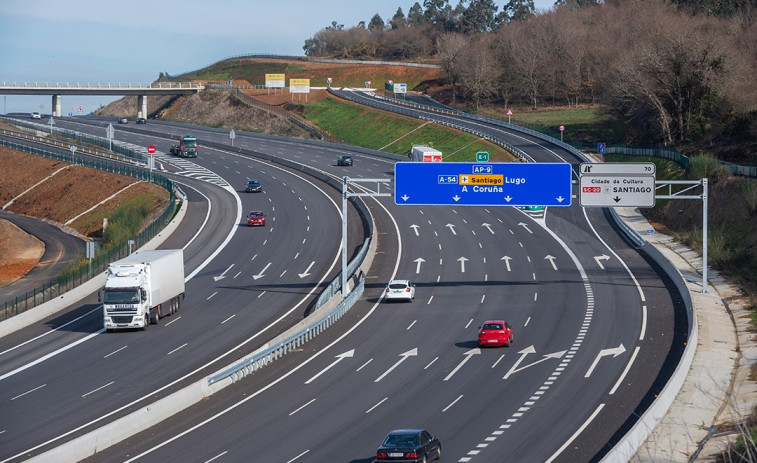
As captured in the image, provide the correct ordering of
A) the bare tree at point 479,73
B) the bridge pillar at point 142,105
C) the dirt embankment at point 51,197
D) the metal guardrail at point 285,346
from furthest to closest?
the bridge pillar at point 142,105 → the bare tree at point 479,73 → the dirt embankment at point 51,197 → the metal guardrail at point 285,346

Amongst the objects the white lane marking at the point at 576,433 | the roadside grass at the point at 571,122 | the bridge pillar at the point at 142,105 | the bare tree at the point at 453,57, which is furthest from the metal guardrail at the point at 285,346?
the bridge pillar at the point at 142,105

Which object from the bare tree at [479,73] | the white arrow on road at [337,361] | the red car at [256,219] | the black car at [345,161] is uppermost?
the bare tree at [479,73]

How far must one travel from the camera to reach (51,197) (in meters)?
101

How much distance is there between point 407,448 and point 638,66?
78436 millimetres

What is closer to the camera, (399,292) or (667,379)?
(667,379)

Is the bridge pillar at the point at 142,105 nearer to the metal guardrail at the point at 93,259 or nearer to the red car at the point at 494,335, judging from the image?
the metal guardrail at the point at 93,259

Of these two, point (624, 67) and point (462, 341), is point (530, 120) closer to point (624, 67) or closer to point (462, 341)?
point (624, 67)

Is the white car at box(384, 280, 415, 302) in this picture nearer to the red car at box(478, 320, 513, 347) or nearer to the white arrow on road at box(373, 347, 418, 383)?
the white arrow on road at box(373, 347, 418, 383)

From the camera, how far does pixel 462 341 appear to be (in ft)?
147

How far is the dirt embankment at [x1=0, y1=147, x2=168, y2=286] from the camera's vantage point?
81.8 meters

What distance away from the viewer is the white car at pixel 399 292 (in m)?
53.5

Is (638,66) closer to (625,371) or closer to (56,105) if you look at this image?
(625,371)

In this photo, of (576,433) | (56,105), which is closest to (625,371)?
(576,433)

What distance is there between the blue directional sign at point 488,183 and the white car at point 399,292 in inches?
221
